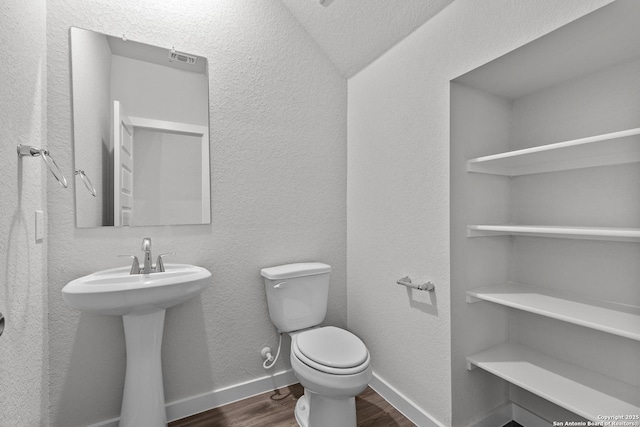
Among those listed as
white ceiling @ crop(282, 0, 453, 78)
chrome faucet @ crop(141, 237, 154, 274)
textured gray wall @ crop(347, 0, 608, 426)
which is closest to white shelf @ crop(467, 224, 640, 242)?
textured gray wall @ crop(347, 0, 608, 426)

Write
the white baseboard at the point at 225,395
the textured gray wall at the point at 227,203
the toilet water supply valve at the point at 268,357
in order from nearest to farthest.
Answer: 1. the textured gray wall at the point at 227,203
2. the white baseboard at the point at 225,395
3. the toilet water supply valve at the point at 268,357

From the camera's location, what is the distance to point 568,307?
1214 millimetres

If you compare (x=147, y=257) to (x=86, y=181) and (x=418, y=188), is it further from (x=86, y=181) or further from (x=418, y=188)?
(x=418, y=188)

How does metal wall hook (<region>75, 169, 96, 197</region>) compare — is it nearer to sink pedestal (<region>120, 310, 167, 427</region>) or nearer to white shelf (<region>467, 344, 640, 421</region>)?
sink pedestal (<region>120, 310, 167, 427</region>)

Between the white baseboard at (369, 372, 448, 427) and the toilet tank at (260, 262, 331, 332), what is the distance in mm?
546

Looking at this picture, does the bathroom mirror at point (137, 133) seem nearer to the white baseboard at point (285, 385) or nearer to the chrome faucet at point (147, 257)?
the chrome faucet at point (147, 257)

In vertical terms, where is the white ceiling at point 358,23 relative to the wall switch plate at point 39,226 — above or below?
above

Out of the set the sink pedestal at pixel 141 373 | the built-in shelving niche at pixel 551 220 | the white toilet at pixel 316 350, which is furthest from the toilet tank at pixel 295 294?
the built-in shelving niche at pixel 551 220

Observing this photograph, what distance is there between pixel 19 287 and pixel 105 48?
116 cm

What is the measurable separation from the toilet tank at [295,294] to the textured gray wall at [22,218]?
3.26ft

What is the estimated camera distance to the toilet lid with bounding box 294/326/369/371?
1304 millimetres

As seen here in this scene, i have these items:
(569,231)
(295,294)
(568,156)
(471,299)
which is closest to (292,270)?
(295,294)

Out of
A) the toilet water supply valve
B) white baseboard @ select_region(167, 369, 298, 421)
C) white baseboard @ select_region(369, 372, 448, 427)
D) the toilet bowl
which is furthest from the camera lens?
the toilet water supply valve

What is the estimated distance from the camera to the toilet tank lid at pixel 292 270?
1.68 m
